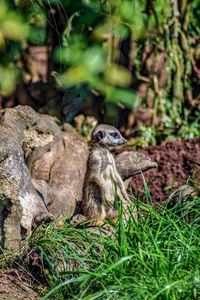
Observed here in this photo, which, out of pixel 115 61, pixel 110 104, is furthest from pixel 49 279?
pixel 115 61

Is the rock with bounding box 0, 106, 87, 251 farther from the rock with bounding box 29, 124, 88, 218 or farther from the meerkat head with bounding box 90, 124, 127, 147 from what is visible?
the meerkat head with bounding box 90, 124, 127, 147

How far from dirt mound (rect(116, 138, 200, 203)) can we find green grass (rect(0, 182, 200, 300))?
1622mm

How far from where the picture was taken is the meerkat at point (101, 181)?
13.5 ft

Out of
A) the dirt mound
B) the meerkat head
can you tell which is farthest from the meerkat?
the dirt mound

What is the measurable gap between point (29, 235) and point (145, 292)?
119 cm

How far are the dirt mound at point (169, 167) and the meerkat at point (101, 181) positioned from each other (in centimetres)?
76

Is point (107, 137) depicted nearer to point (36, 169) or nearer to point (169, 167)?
point (36, 169)

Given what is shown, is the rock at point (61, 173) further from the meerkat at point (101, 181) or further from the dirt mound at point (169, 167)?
the dirt mound at point (169, 167)

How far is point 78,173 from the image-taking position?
15.8ft

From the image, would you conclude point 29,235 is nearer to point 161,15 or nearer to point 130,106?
point 130,106

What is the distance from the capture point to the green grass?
259 centimetres

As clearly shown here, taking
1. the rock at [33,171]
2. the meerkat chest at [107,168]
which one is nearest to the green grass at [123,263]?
the rock at [33,171]

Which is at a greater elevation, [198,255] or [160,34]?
[160,34]

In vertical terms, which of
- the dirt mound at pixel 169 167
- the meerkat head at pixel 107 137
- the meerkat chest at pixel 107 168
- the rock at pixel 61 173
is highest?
the meerkat head at pixel 107 137
